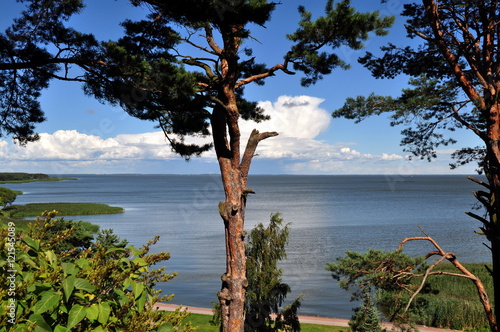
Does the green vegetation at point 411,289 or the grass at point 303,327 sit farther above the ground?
the green vegetation at point 411,289

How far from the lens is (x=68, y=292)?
1.69 meters

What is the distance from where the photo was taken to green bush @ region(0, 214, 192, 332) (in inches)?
66.0

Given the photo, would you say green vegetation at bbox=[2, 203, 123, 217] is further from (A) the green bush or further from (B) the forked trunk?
(A) the green bush

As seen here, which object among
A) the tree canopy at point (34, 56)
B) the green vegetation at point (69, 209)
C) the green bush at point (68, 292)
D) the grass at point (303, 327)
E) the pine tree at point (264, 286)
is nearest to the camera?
the green bush at point (68, 292)

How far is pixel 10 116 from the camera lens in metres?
9.80

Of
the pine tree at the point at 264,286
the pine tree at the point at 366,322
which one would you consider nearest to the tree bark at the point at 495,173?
the pine tree at the point at 366,322

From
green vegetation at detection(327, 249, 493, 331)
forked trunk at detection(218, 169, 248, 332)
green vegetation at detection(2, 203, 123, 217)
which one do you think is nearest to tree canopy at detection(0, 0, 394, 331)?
forked trunk at detection(218, 169, 248, 332)

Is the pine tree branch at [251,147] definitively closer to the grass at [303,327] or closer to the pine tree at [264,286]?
the pine tree at [264,286]

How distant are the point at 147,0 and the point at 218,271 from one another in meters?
23.5

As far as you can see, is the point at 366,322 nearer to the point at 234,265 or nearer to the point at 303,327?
the point at 303,327

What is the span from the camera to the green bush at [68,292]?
1.68m

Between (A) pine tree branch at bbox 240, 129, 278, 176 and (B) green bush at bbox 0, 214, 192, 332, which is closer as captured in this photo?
(B) green bush at bbox 0, 214, 192, 332

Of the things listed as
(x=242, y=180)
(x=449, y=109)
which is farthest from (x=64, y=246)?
(x=449, y=109)

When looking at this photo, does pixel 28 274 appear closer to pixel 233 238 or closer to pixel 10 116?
pixel 233 238
